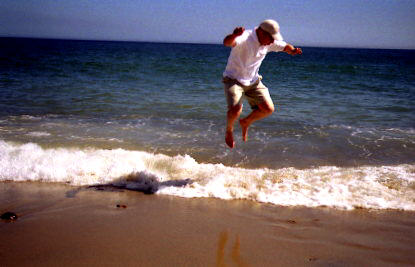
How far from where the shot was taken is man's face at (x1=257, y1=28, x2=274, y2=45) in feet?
14.6

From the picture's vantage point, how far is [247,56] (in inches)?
182

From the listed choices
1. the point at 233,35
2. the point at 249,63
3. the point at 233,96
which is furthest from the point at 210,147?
the point at 233,35

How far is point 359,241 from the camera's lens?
388cm

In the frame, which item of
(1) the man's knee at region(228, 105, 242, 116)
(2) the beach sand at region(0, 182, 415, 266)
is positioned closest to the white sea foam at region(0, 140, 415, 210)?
(2) the beach sand at region(0, 182, 415, 266)

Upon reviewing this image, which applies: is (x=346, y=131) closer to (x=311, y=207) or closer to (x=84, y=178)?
(x=311, y=207)

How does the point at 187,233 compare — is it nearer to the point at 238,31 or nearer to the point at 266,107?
the point at 266,107

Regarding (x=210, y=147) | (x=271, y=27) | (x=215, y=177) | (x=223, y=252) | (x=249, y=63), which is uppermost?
(x=271, y=27)

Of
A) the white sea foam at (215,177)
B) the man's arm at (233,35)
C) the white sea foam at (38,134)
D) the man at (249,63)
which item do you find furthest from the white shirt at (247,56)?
the white sea foam at (38,134)

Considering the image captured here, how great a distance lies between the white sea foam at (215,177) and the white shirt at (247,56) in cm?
170

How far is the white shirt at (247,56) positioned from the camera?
4.54 metres

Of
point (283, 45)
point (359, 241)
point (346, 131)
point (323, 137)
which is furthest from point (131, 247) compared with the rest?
point (346, 131)

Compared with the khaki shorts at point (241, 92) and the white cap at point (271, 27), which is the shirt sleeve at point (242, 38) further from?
the khaki shorts at point (241, 92)

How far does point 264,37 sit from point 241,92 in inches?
34.4

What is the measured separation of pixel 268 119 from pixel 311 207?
6.06m
